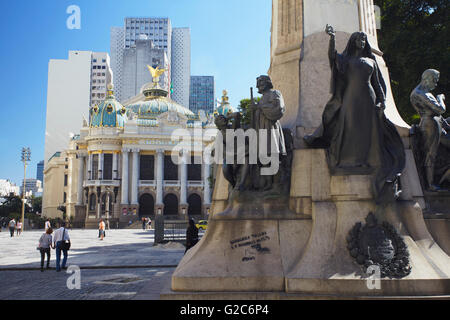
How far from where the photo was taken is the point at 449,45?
12.8 metres

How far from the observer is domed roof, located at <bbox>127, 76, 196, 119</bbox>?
233 feet

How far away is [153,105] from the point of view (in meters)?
72.3

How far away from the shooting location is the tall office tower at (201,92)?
151500 mm

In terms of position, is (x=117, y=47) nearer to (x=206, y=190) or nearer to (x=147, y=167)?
(x=147, y=167)

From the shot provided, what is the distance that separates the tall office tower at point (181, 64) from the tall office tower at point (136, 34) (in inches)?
139

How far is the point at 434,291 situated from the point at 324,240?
4.43 ft

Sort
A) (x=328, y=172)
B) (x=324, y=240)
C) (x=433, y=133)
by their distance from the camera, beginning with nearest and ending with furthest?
1. (x=324, y=240)
2. (x=328, y=172)
3. (x=433, y=133)

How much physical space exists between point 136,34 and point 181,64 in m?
18.5

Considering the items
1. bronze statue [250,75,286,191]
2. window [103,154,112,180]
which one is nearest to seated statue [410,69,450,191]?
bronze statue [250,75,286,191]
